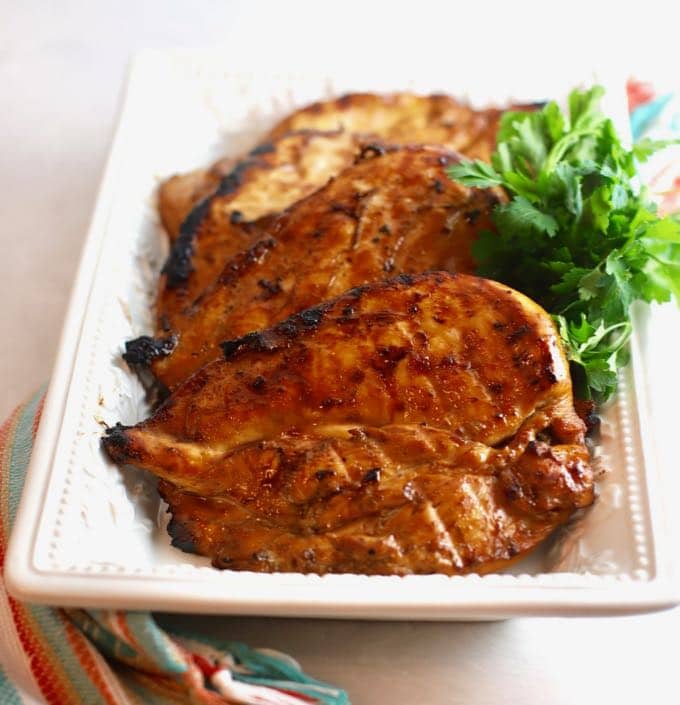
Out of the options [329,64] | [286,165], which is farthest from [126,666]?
[329,64]

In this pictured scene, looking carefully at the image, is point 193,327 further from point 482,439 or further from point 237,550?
point 482,439

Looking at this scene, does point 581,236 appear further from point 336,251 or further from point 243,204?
point 243,204

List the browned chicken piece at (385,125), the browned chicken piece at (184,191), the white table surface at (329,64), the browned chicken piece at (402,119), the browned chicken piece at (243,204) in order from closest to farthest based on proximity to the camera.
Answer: the white table surface at (329,64) < the browned chicken piece at (243,204) < the browned chicken piece at (184,191) < the browned chicken piece at (385,125) < the browned chicken piece at (402,119)

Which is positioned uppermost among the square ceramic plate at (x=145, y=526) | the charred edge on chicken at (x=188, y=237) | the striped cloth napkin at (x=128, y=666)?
the charred edge on chicken at (x=188, y=237)

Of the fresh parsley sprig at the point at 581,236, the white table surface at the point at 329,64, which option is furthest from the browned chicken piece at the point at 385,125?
the fresh parsley sprig at the point at 581,236

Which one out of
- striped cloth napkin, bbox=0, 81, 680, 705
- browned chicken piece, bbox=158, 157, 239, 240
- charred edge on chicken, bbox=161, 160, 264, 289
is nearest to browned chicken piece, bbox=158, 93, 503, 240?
browned chicken piece, bbox=158, 157, 239, 240

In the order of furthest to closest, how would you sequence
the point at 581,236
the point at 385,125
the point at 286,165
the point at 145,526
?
the point at 385,125
the point at 286,165
the point at 581,236
the point at 145,526

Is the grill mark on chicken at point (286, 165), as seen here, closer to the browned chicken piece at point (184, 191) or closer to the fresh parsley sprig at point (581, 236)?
the browned chicken piece at point (184, 191)
